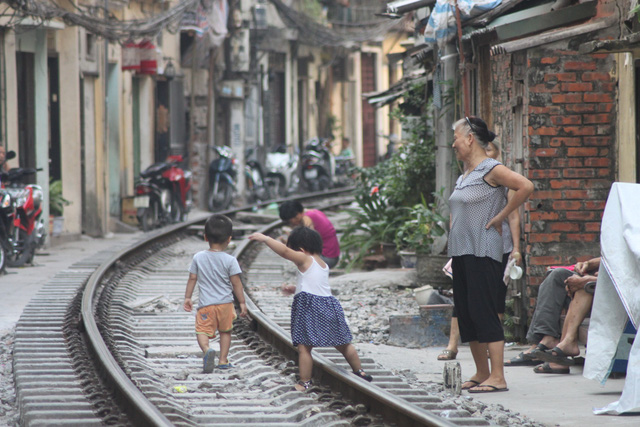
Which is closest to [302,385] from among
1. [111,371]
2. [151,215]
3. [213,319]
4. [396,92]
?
[213,319]

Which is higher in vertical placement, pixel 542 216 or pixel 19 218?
pixel 542 216

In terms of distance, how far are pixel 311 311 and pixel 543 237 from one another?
7.80 feet

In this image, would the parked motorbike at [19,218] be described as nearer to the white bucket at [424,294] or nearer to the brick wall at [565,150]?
the white bucket at [424,294]

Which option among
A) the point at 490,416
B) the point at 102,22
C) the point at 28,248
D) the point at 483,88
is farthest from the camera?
the point at 102,22

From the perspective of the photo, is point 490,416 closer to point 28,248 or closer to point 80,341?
point 80,341

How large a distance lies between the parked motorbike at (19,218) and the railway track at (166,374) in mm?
1767

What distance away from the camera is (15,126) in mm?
15672

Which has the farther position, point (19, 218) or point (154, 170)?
point (154, 170)

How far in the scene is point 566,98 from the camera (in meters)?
8.17

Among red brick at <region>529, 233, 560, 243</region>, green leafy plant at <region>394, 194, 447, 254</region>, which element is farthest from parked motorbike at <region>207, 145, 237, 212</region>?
red brick at <region>529, 233, 560, 243</region>

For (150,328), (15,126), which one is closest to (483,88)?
(150,328)

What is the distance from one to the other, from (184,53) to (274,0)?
2512 millimetres

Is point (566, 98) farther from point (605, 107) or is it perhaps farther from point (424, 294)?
point (424, 294)

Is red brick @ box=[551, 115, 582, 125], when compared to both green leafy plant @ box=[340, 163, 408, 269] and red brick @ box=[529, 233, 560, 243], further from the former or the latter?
green leafy plant @ box=[340, 163, 408, 269]
